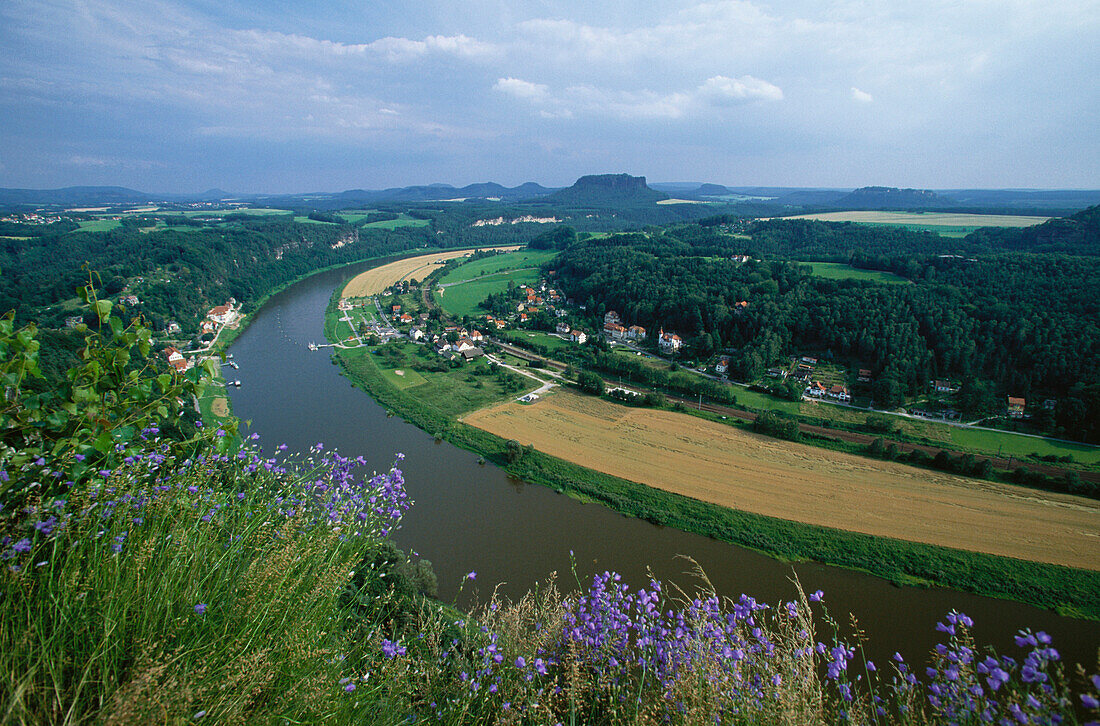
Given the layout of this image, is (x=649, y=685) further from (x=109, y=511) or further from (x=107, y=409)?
(x=107, y=409)

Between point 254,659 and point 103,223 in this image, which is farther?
point 103,223

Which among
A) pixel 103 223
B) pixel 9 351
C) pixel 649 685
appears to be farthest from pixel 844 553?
pixel 103 223

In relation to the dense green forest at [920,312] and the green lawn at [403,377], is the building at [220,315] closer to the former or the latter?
the green lawn at [403,377]

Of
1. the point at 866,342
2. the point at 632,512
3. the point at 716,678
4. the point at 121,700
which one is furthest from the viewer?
the point at 866,342

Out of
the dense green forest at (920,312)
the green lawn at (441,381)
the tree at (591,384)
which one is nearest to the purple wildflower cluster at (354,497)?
the green lawn at (441,381)

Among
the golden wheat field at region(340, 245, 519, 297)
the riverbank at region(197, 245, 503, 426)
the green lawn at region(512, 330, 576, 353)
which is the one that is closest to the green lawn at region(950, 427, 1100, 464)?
the green lawn at region(512, 330, 576, 353)

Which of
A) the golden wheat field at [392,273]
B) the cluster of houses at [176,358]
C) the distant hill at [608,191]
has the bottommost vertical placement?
the cluster of houses at [176,358]
